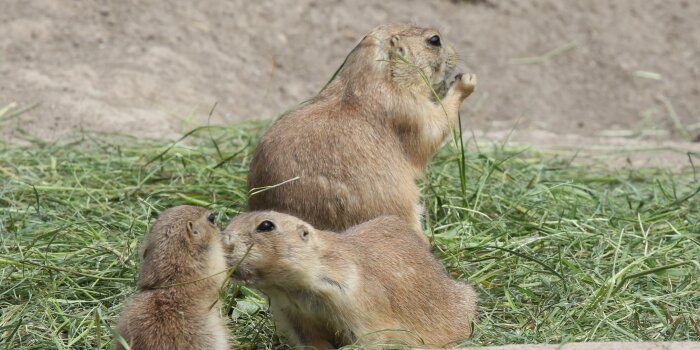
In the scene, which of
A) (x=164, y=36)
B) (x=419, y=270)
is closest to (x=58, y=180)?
(x=419, y=270)

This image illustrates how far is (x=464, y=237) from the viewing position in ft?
21.8

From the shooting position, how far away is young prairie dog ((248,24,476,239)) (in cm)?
602

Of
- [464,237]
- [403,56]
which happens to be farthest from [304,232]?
[403,56]

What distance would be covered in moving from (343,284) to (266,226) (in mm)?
434

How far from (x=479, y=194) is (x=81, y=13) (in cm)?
568

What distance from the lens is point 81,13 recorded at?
11273 millimetres

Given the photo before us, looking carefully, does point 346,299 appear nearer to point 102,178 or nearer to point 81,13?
point 102,178

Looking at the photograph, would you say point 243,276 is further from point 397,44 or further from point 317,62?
point 317,62

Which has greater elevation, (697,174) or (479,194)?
(479,194)

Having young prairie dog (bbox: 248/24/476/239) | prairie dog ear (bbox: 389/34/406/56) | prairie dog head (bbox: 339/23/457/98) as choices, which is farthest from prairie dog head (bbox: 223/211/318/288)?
prairie dog ear (bbox: 389/34/406/56)

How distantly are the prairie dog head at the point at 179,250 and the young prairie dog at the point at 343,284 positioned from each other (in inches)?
6.1

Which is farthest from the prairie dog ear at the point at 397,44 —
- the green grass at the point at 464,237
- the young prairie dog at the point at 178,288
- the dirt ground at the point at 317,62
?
the dirt ground at the point at 317,62

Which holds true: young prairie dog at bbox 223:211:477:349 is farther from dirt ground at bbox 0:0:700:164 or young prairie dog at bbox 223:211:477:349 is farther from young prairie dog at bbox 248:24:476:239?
dirt ground at bbox 0:0:700:164

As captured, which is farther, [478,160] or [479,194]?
[478,160]
